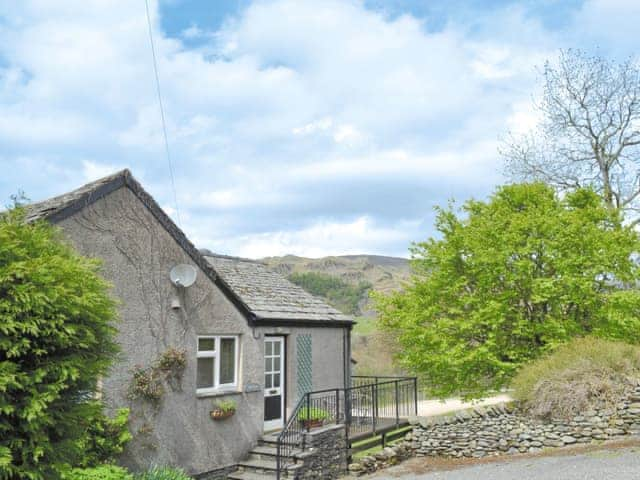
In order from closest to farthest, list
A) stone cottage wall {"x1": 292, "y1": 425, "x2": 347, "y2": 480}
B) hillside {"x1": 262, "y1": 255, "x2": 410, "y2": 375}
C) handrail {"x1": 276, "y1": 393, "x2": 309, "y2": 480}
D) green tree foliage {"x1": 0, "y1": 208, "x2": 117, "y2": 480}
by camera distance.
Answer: green tree foliage {"x1": 0, "y1": 208, "x2": 117, "y2": 480} → handrail {"x1": 276, "y1": 393, "x2": 309, "y2": 480} → stone cottage wall {"x1": 292, "y1": 425, "x2": 347, "y2": 480} → hillside {"x1": 262, "y1": 255, "x2": 410, "y2": 375}

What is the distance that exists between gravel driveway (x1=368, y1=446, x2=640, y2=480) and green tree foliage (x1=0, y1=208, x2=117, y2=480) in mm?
8510

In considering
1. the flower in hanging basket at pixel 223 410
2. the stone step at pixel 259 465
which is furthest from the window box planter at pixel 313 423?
the flower in hanging basket at pixel 223 410

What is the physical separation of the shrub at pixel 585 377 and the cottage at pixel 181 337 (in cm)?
624

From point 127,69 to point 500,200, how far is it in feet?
38.6

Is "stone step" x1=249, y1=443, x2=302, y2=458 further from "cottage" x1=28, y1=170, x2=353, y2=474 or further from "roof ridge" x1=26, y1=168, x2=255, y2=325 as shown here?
"roof ridge" x1=26, y1=168, x2=255, y2=325

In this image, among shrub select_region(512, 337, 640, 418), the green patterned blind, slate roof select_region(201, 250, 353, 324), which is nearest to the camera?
shrub select_region(512, 337, 640, 418)

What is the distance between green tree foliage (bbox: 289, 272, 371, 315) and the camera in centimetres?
7257

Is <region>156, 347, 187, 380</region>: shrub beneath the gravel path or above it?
above

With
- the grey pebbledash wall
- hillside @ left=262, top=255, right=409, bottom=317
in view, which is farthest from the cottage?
hillside @ left=262, top=255, right=409, bottom=317

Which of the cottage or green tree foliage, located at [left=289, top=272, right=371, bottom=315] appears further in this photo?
green tree foliage, located at [left=289, top=272, right=371, bottom=315]

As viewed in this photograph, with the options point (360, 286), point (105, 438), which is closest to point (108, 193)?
point (105, 438)

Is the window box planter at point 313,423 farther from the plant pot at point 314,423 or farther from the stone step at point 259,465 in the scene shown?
the stone step at point 259,465

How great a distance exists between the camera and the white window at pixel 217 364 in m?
12.2

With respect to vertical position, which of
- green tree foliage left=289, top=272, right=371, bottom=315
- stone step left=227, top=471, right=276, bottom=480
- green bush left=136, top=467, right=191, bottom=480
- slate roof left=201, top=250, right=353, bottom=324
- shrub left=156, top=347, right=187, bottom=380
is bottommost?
stone step left=227, top=471, right=276, bottom=480
